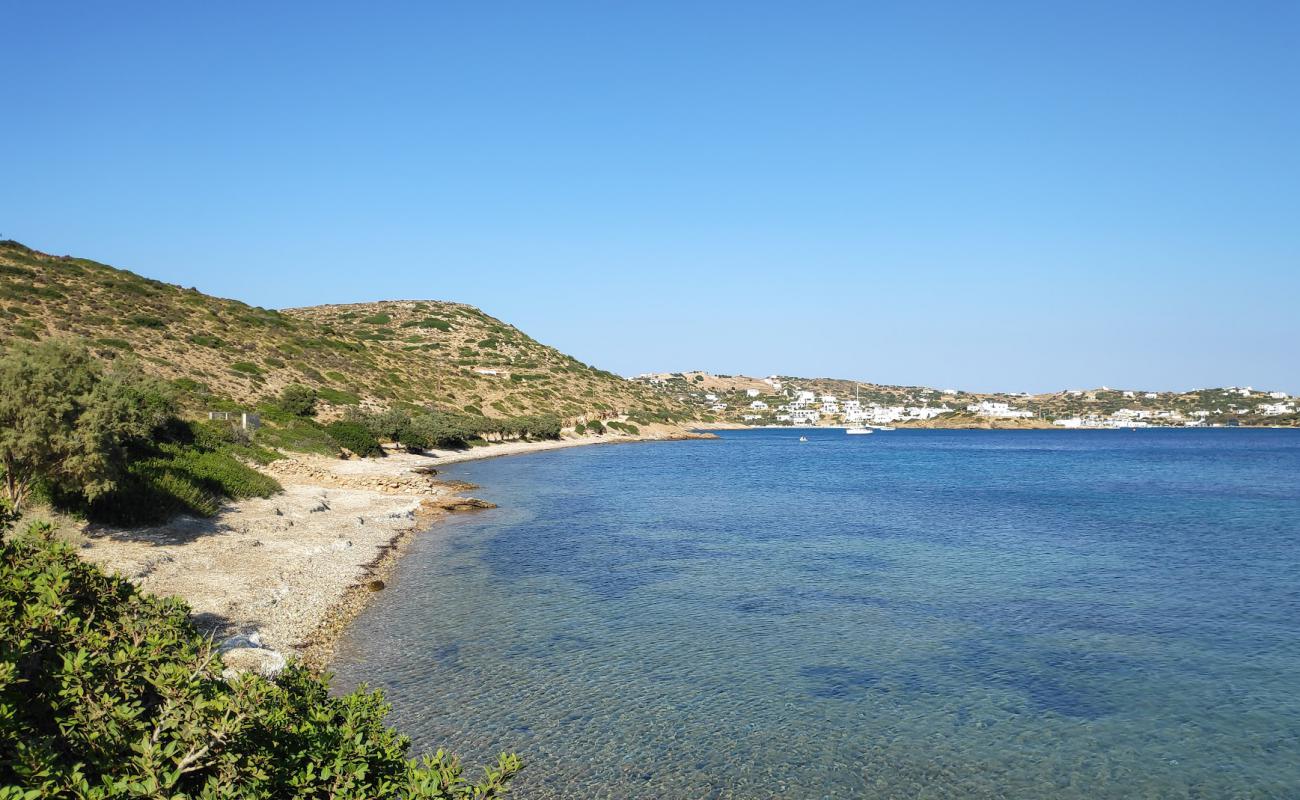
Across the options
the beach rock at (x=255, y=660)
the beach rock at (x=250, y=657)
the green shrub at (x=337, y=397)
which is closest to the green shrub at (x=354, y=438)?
the green shrub at (x=337, y=397)

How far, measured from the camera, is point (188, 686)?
6516mm

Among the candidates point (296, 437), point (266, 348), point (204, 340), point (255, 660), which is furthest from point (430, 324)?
point (255, 660)

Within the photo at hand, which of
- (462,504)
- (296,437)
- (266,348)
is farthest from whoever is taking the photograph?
(266,348)

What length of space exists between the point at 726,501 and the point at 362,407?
44.7 m

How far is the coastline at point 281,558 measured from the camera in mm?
18391

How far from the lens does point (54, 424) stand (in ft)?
67.3

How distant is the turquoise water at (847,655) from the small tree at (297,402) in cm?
3387

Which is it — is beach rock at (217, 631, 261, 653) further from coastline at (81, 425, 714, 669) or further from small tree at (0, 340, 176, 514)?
small tree at (0, 340, 176, 514)

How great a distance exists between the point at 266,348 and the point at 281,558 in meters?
66.7

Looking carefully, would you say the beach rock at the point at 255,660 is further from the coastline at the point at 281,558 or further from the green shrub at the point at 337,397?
the green shrub at the point at 337,397

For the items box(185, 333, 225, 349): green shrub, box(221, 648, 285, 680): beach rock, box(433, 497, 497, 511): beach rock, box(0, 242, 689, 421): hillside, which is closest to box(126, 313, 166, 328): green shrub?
box(0, 242, 689, 421): hillside

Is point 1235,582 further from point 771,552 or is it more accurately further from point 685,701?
point 685,701

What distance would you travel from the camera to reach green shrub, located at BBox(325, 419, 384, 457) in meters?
59.8

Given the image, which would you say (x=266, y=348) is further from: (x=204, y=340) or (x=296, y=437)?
(x=296, y=437)
